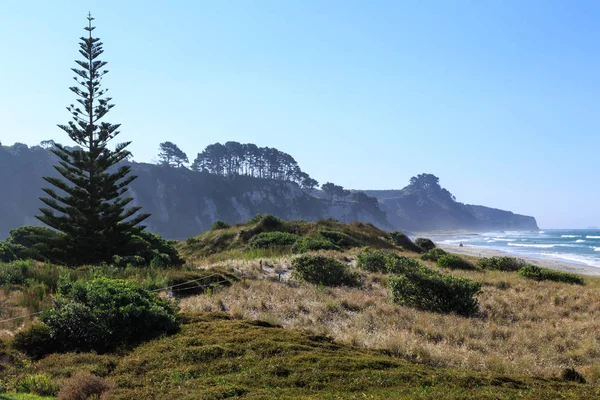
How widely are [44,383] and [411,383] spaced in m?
4.25

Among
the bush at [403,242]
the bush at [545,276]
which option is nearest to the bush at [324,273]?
the bush at [545,276]

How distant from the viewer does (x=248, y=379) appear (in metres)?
5.17

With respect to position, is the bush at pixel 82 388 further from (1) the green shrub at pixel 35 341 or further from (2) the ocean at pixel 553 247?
(2) the ocean at pixel 553 247

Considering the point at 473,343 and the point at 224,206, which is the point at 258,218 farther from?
the point at 224,206

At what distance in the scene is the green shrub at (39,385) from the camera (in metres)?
5.06

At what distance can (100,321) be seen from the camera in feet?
23.0

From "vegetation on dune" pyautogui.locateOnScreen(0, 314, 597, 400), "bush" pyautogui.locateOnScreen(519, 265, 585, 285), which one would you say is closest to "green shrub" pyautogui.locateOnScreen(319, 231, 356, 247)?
"bush" pyautogui.locateOnScreen(519, 265, 585, 285)

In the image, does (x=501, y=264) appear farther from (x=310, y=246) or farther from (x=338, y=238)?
(x=338, y=238)

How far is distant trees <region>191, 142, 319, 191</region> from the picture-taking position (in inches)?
5763

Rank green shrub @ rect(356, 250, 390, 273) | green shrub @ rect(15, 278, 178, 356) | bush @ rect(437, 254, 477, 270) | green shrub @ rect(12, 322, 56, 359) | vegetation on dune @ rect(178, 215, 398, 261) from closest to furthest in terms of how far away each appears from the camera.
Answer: green shrub @ rect(12, 322, 56, 359)
green shrub @ rect(15, 278, 178, 356)
green shrub @ rect(356, 250, 390, 273)
bush @ rect(437, 254, 477, 270)
vegetation on dune @ rect(178, 215, 398, 261)

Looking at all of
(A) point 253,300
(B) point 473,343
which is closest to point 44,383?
(A) point 253,300

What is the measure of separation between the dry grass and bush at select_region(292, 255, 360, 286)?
884 mm

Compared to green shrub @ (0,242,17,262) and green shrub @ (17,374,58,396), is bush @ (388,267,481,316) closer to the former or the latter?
green shrub @ (17,374,58,396)

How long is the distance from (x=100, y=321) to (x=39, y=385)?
1894mm
